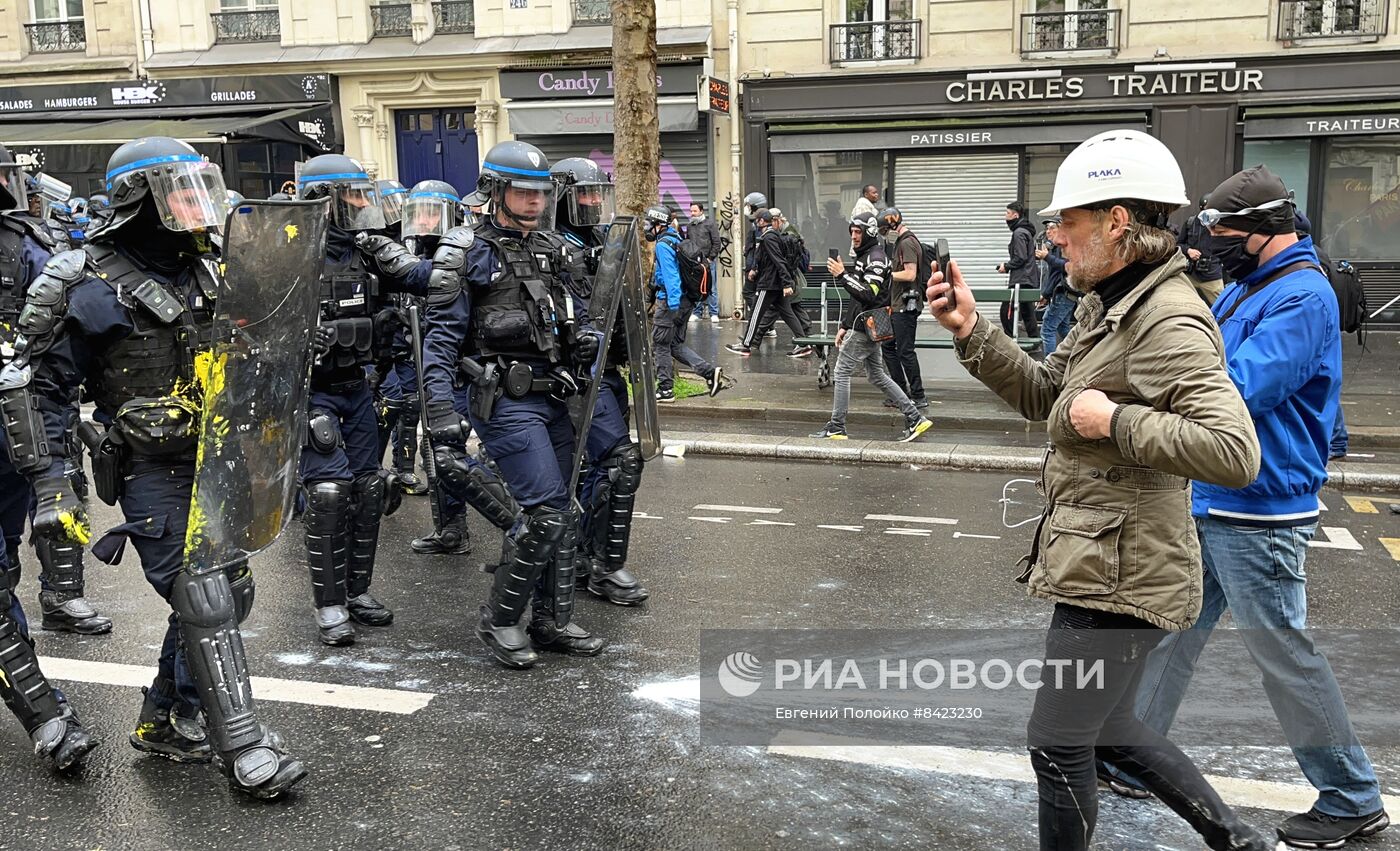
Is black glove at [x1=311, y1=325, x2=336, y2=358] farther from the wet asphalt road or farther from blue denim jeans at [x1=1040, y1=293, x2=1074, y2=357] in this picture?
blue denim jeans at [x1=1040, y1=293, x2=1074, y2=357]

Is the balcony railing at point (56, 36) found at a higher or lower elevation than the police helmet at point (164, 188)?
higher

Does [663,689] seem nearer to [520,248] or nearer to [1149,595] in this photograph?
[520,248]

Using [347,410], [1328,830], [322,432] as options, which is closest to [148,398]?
[322,432]

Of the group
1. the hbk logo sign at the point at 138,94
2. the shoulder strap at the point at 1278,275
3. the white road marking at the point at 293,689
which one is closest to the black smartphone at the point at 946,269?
the shoulder strap at the point at 1278,275

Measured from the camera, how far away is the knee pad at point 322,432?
16.5 ft

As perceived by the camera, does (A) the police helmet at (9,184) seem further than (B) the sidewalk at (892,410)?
No

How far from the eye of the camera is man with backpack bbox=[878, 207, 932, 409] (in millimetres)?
9875

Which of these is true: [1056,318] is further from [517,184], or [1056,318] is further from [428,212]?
[517,184]

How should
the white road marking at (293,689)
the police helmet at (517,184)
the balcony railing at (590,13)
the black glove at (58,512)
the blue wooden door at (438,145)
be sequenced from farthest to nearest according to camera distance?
the blue wooden door at (438,145)
the balcony railing at (590,13)
the police helmet at (517,184)
the white road marking at (293,689)
the black glove at (58,512)

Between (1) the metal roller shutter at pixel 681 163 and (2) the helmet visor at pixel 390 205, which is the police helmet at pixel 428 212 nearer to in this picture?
(2) the helmet visor at pixel 390 205

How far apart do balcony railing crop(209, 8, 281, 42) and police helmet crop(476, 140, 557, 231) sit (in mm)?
18368

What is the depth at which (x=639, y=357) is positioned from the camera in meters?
5.56

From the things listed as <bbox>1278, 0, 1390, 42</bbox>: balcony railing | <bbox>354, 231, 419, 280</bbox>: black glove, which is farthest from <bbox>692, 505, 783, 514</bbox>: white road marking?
<bbox>1278, 0, 1390, 42</bbox>: balcony railing

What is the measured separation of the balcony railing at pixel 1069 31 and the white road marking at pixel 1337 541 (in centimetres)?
1270
